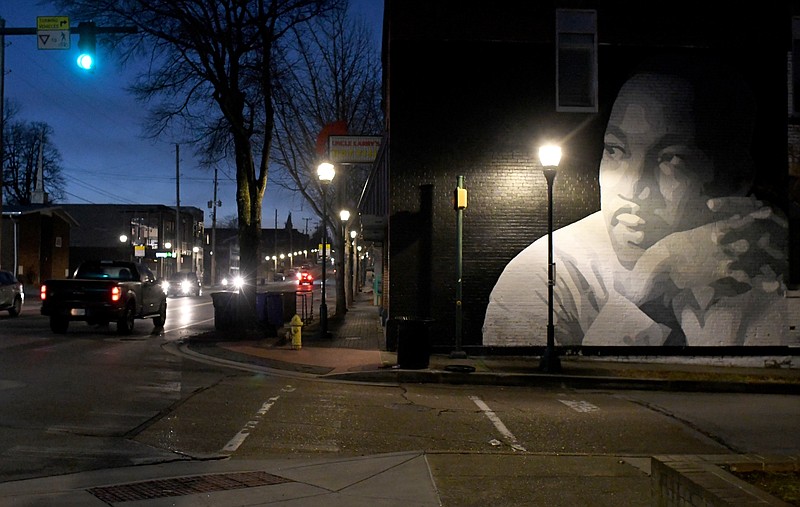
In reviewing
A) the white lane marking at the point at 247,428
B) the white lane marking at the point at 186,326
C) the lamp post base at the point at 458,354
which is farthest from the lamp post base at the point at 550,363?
the white lane marking at the point at 186,326

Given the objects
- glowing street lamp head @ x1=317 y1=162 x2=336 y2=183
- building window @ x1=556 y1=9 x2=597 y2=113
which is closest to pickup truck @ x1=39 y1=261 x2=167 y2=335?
glowing street lamp head @ x1=317 y1=162 x2=336 y2=183

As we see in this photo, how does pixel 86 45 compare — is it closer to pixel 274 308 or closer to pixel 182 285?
pixel 274 308

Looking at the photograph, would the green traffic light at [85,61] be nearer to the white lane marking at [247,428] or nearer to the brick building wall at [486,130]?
the brick building wall at [486,130]

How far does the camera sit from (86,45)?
1450 centimetres

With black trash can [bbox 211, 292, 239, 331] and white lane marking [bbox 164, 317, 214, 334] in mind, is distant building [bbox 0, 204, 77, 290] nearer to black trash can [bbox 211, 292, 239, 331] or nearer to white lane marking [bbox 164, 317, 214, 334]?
white lane marking [bbox 164, 317, 214, 334]

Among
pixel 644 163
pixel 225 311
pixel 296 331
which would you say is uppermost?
pixel 644 163

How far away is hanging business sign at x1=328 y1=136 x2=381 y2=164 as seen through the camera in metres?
20.7

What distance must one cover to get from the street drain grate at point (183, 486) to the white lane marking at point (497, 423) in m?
2.93

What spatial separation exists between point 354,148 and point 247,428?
12747 mm

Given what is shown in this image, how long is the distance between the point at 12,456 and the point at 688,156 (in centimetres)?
1445

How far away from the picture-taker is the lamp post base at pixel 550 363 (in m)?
14.4

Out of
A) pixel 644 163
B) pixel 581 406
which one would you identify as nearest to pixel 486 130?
pixel 644 163

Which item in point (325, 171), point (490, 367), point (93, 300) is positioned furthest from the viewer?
point (325, 171)

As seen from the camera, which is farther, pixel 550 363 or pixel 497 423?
pixel 550 363
